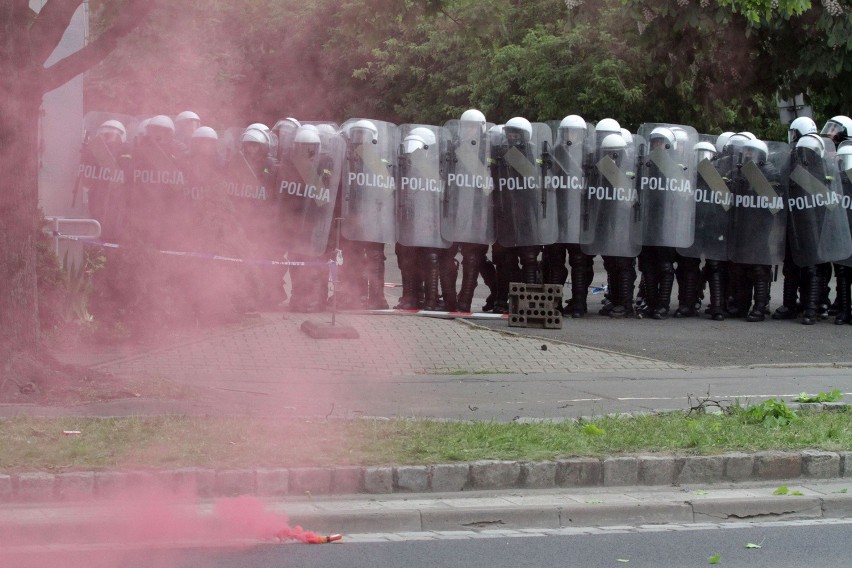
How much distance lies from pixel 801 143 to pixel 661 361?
455 cm

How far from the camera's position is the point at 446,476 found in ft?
22.1

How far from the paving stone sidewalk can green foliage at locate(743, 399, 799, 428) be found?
3067 millimetres

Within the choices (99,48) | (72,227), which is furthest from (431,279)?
(99,48)

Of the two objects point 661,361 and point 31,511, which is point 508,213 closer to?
point 661,361

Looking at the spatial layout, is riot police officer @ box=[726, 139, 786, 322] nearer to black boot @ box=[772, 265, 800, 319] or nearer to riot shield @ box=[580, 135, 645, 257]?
black boot @ box=[772, 265, 800, 319]

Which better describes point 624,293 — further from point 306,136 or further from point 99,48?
point 99,48

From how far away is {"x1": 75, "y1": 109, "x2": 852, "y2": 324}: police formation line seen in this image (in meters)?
14.0

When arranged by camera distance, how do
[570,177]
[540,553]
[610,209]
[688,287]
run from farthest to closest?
[688,287] → [610,209] → [570,177] → [540,553]

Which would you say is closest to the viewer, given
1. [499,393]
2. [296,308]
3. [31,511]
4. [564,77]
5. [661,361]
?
[31,511]

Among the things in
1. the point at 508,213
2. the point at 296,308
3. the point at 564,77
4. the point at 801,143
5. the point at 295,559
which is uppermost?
the point at 564,77

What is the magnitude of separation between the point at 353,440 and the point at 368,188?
24.1ft

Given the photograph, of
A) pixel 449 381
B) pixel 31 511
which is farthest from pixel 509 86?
pixel 31 511

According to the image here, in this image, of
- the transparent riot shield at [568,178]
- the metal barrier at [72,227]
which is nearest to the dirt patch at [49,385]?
the metal barrier at [72,227]

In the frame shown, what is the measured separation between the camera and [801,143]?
15.0m
